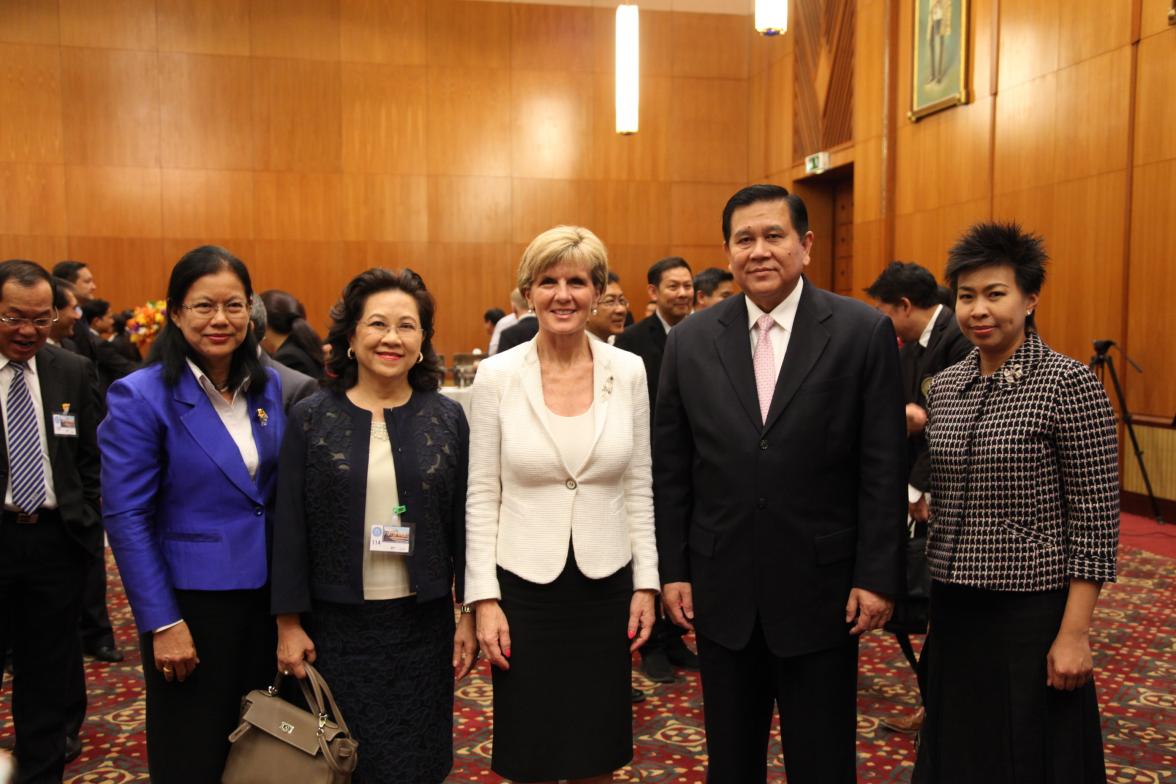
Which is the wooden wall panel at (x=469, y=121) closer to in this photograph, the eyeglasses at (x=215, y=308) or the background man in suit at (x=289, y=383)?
the background man in suit at (x=289, y=383)

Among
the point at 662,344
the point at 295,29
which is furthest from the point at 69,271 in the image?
the point at 295,29

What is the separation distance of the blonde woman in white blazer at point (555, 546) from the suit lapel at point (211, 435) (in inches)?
20.6

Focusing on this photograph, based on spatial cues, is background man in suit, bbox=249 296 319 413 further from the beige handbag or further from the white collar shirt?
the beige handbag

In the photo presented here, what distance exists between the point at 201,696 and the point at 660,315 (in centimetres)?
279

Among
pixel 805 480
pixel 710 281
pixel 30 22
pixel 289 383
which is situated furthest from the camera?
pixel 30 22

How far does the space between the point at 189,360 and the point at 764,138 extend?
11.3m

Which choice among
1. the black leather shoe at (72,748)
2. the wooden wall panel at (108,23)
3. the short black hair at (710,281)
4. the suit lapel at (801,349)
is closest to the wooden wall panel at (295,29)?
the wooden wall panel at (108,23)

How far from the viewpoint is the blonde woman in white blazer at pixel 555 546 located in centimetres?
219

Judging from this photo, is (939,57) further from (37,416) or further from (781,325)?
(37,416)

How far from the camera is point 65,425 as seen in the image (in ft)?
9.84

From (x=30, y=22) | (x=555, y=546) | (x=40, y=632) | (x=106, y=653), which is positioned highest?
(x=30, y=22)

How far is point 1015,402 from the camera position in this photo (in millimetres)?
2117

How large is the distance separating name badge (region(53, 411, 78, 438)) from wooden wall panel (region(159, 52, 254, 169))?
9390 mm

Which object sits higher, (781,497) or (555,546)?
(781,497)
